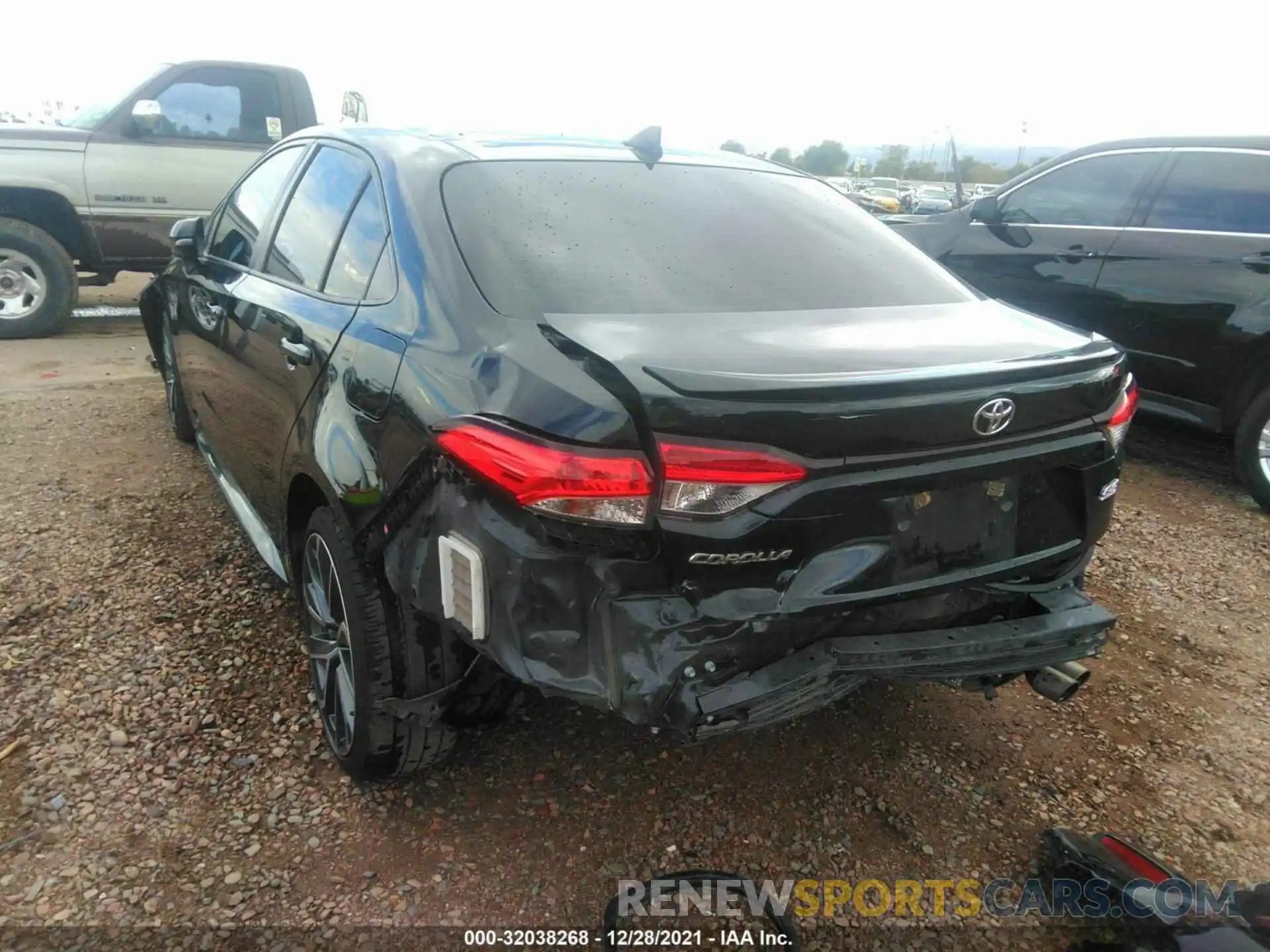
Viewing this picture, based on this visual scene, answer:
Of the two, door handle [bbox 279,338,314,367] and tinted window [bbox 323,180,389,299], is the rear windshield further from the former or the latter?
door handle [bbox 279,338,314,367]

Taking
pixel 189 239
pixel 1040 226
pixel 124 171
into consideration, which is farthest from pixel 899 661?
pixel 124 171

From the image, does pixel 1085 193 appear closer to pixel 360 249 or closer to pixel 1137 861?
pixel 1137 861

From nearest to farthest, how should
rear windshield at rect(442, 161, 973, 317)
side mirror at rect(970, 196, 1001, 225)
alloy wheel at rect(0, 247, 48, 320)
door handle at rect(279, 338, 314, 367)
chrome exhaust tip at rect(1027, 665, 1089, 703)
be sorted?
1. rear windshield at rect(442, 161, 973, 317)
2. chrome exhaust tip at rect(1027, 665, 1089, 703)
3. door handle at rect(279, 338, 314, 367)
4. side mirror at rect(970, 196, 1001, 225)
5. alloy wheel at rect(0, 247, 48, 320)

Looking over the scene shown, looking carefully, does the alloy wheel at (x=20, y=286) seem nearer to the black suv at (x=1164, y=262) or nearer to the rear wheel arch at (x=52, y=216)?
the rear wheel arch at (x=52, y=216)

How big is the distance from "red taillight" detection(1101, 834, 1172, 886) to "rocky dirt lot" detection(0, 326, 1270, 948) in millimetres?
192

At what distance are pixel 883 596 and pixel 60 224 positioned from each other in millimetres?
7738

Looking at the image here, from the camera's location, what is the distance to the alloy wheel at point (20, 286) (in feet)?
23.2

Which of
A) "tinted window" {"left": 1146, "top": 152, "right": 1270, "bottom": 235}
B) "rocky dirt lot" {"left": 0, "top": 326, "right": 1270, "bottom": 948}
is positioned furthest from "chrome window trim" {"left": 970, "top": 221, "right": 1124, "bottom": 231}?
"rocky dirt lot" {"left": 0, "top": 326, "right": 1270, "bottom": 948}

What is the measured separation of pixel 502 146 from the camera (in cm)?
251

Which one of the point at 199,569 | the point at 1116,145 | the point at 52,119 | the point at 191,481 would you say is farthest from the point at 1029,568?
the point at 52,119

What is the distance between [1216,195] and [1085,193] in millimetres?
739

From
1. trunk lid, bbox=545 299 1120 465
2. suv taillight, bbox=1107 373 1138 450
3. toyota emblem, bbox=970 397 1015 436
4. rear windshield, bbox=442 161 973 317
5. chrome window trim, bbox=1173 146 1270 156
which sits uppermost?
chrome window trim, bbox=1173 146 1270 156

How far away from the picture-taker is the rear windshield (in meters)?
2.07

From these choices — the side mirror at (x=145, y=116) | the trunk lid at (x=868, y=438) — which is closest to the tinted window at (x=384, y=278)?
the trunk lid at (x=868, y=438)
